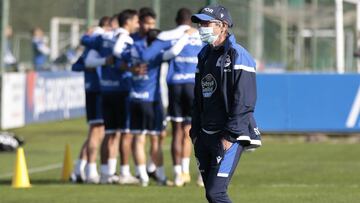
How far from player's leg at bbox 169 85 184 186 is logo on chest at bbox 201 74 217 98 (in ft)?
18.5

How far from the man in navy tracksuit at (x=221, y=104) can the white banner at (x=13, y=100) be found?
53.9 feet

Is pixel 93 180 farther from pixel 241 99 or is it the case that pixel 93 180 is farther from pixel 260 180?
pixel 241 99

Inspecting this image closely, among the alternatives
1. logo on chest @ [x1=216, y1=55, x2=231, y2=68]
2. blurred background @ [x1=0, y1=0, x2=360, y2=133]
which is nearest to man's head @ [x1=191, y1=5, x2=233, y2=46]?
logo on chest @ [x1=216, y1=55, x2=231, y2=68]

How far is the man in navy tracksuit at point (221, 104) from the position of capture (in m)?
10.6

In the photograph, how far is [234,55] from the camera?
10.7m

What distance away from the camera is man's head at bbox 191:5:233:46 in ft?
35.7

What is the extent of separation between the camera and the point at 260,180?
→ 1705 centimetres

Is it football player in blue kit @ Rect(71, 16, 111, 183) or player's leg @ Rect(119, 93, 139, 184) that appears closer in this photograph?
player's leg @ Rect(119, 93, 139, 184)

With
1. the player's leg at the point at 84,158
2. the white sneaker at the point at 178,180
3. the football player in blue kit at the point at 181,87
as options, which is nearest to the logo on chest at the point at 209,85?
the football player in blue kit at the point at 181,87

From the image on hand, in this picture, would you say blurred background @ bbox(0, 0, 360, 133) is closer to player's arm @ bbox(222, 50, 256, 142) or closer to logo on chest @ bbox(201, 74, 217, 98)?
logo on chest @ bbox(201, 74, 217, 98)

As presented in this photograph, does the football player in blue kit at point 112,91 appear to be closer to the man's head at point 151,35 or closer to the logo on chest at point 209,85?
the man's head at point 151,35

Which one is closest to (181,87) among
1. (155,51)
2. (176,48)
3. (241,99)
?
(155,51)

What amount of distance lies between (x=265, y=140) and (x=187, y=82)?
→ 8.73m

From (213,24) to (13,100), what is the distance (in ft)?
56.0
